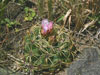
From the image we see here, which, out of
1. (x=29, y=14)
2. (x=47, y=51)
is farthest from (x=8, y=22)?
(x=47, y=51)

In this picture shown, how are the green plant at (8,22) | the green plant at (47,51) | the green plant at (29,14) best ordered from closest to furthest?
the green plant at (47,51), the green plant at (8,22), the green plant at (29,14)

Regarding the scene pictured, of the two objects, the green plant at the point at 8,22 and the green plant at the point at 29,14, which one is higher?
the green plant at the point at 29,14

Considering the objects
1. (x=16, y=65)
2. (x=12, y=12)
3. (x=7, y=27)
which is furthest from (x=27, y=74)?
(x=12, y=12)

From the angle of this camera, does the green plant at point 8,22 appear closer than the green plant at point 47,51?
No

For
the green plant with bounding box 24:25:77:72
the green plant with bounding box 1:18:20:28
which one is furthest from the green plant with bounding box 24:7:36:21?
the green plant with bounding box 24:25:77:72

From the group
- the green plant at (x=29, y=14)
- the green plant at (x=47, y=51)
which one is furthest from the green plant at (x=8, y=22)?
the green plant at (x=47, y=51)

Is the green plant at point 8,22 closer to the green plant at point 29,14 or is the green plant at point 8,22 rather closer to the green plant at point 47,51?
the green plant at point 29,14

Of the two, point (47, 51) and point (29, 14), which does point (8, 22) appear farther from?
point (47, 51)

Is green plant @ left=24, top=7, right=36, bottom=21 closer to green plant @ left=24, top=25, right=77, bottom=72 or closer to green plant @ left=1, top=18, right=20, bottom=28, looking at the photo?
green plant @ left=1, top=18, right=20, bottom=28
